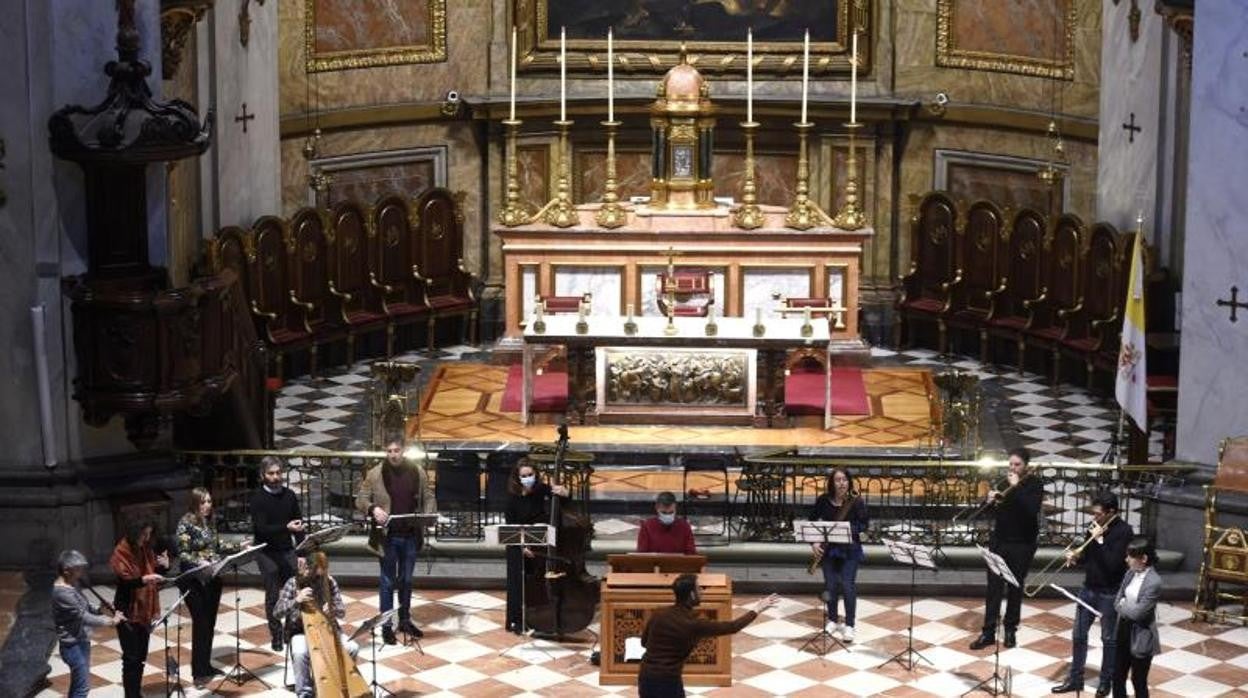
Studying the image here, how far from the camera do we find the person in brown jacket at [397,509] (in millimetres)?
16781

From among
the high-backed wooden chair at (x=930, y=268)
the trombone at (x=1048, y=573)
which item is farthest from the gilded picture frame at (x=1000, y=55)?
the trombone at (x=1048, y=573)

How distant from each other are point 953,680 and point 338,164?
1172 centimetres

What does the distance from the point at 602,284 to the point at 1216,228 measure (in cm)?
724

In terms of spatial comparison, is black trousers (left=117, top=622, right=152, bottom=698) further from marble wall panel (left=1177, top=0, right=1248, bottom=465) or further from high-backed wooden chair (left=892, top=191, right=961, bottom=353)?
high-backed wooden chair (left=892, top=191, right=961, bottom=353)

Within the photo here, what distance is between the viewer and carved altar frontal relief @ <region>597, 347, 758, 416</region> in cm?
2147

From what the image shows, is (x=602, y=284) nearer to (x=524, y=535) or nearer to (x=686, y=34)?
(x=686, y=34)

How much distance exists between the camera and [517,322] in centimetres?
2355

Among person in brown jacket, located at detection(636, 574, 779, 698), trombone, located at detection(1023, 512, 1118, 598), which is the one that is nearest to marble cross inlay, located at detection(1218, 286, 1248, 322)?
trombone, located at detection(1023, 512, 1118, 598)

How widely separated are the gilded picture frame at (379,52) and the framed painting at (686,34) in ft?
2.76

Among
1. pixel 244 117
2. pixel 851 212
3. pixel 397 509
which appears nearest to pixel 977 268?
pixel 851 212

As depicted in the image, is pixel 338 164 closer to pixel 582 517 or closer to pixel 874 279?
pixel 874 279

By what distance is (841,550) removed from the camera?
16844mm

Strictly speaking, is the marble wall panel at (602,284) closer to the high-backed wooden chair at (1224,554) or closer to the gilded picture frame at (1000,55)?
the gilded picture frame at (1000,55)

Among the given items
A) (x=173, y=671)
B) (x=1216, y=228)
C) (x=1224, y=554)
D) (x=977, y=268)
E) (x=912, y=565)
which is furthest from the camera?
(x=977, y=268)
